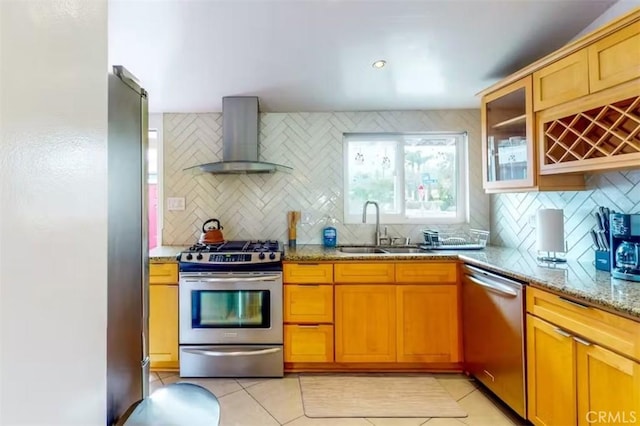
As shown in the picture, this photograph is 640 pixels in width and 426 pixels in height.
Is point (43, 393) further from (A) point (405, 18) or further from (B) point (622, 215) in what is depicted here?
(B) point (622, 215)

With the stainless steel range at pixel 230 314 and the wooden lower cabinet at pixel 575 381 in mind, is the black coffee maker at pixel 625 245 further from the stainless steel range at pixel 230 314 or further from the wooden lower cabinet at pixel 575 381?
the stainless steel range at pixel 230 314

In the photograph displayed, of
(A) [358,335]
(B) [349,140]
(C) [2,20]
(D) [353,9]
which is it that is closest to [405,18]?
(D) [353,9]

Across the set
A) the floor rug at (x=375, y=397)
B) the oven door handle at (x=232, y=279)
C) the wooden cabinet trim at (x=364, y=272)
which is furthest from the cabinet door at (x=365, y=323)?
the oven door handle at (x=232, y=279)

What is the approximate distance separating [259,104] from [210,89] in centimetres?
45

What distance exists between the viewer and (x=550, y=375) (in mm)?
1648

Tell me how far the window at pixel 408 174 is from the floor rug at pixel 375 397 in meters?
1.44

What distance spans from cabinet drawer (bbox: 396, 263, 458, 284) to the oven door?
92cm

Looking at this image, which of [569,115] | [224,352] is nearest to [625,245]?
[569,115]

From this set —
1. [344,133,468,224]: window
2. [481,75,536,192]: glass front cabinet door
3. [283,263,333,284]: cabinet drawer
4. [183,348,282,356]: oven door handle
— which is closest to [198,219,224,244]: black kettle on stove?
[283,263,333,284]: cabinet drawer

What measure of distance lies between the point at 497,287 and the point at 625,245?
64cm

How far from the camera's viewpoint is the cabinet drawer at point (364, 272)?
2510 mm

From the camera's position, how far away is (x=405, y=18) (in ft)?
6.21

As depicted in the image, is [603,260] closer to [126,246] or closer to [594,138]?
[594,138]

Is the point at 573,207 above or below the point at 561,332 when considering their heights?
above
